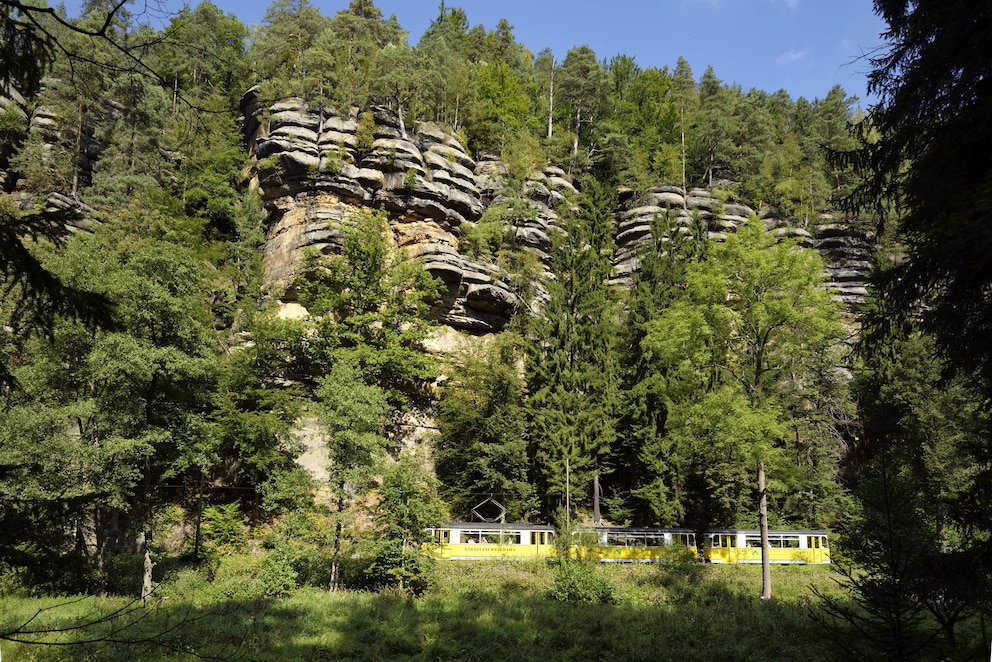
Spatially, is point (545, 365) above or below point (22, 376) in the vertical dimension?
above

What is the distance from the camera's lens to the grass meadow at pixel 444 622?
12039 millimetres

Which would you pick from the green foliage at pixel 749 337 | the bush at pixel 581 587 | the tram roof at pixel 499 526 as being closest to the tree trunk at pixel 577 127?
the green foliage at pixel 749 337

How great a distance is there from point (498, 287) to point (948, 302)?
28.1 meters

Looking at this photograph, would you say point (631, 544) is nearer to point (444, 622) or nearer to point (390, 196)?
point (444, 622)

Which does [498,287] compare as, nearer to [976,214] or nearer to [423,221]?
[423,221]

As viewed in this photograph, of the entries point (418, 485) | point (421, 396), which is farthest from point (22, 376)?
point (421, 396)

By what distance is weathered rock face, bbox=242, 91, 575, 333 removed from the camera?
1330 inches

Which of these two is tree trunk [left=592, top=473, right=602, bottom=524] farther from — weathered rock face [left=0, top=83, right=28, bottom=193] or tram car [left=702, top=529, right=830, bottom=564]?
weathered rock face [left=0, top=83, right=28, bottom=193]

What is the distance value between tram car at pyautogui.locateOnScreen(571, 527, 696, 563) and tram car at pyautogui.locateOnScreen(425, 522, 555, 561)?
1.67m

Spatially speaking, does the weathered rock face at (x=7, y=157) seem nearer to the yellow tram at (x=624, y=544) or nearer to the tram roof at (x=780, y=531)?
the yellow tram at (x=624, y=544)

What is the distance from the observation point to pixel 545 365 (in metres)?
30.0

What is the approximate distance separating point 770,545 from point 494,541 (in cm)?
A: 1271

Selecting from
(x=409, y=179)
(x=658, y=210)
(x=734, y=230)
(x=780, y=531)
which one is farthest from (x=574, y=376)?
(x=734, y=230)

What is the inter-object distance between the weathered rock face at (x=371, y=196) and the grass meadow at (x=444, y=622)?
1780cm
